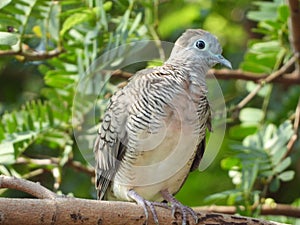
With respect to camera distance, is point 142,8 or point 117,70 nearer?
point 117,70

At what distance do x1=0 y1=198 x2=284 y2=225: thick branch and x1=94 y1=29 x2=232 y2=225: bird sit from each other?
15cm

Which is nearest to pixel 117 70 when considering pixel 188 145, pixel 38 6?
pixel 38 6

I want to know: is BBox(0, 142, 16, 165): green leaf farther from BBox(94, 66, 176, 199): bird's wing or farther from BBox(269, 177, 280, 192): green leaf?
BBox(269, 177, 280, 192): green leaf

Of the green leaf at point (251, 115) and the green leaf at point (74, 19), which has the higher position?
the green leaf at point (74, 19)

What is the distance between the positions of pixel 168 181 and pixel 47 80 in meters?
0.58

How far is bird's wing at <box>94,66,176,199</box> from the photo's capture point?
2172 millimetres

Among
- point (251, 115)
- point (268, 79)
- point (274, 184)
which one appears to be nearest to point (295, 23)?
point (268, 79)

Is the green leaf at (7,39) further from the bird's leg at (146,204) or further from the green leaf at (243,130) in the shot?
the green leaf at (243,130)

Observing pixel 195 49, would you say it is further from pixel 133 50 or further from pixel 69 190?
pixel 69 190

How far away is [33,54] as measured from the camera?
2525 mm

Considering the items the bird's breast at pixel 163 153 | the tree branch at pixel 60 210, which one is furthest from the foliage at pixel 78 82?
the tree branch at pixel 60 210

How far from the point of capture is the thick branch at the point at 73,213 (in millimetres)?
1670

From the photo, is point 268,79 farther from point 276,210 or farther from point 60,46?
point 60,46

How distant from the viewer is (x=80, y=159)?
9.51ft
